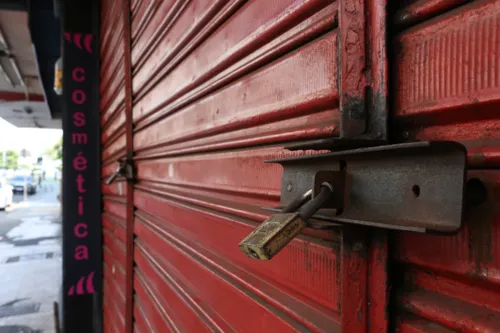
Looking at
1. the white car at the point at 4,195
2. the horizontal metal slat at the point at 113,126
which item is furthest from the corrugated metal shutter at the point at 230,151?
the white car at the point at 4,195

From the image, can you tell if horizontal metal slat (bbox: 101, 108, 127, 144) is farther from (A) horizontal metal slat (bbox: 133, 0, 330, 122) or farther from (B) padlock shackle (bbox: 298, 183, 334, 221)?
(B) padlock shackle (bbox: 298, 183, 334, 221)

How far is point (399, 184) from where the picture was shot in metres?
0.61

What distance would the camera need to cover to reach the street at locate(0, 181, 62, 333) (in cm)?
661

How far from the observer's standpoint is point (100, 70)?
15.6 feet

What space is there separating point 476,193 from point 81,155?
204 inches

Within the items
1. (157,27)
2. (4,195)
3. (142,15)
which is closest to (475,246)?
(157,27)

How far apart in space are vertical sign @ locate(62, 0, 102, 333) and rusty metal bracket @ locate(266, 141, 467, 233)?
4.72 meters

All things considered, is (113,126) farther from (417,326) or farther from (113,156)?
(417,326)

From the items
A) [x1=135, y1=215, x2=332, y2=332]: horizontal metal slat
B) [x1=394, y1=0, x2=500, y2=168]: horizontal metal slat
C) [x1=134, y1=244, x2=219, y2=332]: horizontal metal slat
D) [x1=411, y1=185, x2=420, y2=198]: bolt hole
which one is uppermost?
[x1=394, y1=0, x2=500, y2=168]: horizontal metal slat

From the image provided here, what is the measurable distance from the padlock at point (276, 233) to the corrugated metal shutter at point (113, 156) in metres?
2.87

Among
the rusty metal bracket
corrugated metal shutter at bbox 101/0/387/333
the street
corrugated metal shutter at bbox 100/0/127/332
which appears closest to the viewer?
the rusty metal bracket

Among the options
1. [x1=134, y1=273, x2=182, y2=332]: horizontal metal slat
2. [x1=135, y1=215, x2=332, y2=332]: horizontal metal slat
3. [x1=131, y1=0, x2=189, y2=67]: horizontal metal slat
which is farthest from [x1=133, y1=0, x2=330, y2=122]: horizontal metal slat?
[x1=134, y1=273, x2=182, y2=332]: horizontal metal slat

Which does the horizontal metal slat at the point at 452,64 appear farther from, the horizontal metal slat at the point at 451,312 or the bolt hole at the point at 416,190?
the horizontal metal slat at the point at 451,312

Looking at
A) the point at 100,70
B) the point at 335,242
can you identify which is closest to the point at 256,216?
the point at 335,242
